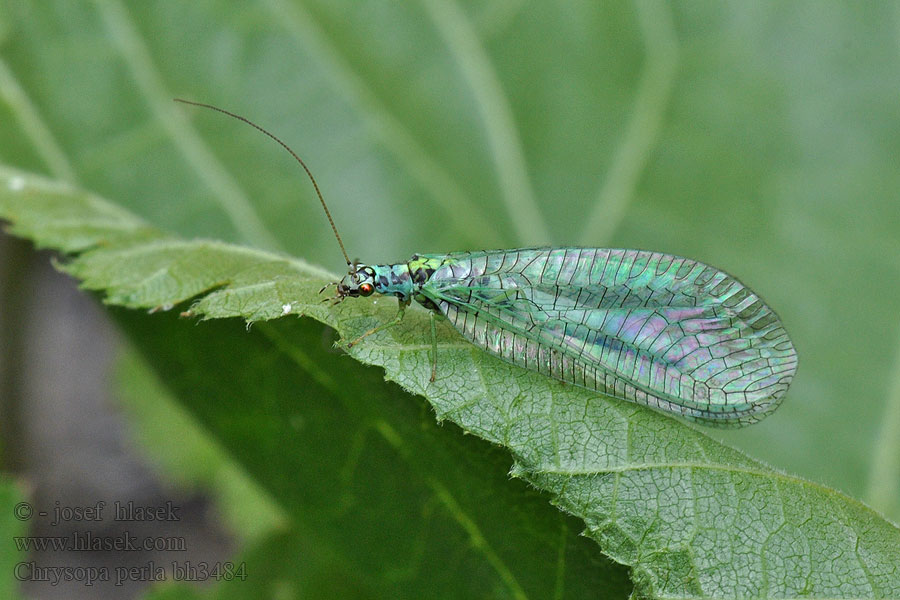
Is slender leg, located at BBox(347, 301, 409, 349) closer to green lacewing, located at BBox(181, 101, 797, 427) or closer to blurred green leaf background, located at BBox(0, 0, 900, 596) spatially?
green lacewing, located at BBox(181, 101, 797, 427)

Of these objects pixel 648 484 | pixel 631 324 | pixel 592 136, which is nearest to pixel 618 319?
pixel 631 324

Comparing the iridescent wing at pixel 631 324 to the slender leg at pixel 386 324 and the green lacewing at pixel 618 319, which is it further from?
the slender leg at pixel 386 324

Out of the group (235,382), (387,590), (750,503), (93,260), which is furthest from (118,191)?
(750,503)

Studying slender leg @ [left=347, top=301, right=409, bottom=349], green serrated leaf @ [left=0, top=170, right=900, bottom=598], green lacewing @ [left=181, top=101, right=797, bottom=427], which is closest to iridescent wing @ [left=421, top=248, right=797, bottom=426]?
green lacewing @ [left=181, top=101, right=797, bottom=427]

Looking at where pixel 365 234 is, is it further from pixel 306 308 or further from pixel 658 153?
pixel 306 308

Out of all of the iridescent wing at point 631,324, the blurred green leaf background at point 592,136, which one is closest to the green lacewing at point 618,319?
the iridescent wing at point 631,324

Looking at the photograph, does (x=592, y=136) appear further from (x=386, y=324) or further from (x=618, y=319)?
(x=386, y=324)
